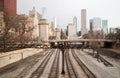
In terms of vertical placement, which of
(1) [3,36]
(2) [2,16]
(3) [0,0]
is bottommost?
(1) [3,36]

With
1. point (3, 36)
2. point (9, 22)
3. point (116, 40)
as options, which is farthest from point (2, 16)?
point (116, 40)

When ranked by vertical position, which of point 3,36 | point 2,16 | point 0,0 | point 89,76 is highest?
point 0,0

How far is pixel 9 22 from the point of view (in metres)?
68.3

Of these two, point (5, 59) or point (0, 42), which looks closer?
point (5, 59)

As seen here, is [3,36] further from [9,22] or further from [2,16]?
[2,16]

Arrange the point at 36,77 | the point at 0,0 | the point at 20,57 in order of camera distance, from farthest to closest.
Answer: the point at 0,0, the point at 20,57, the point at 36,77

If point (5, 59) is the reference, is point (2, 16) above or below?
above

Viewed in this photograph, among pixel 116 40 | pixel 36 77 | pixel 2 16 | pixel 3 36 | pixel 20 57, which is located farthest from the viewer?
pixel 116 40

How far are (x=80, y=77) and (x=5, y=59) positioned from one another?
17401 millimetres

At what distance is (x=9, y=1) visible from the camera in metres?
155

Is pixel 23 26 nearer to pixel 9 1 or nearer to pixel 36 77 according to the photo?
pixel 36 77

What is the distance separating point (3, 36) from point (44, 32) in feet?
445

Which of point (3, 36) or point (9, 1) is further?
point (9, 1)

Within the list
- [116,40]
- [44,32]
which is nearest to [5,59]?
[116,40]
